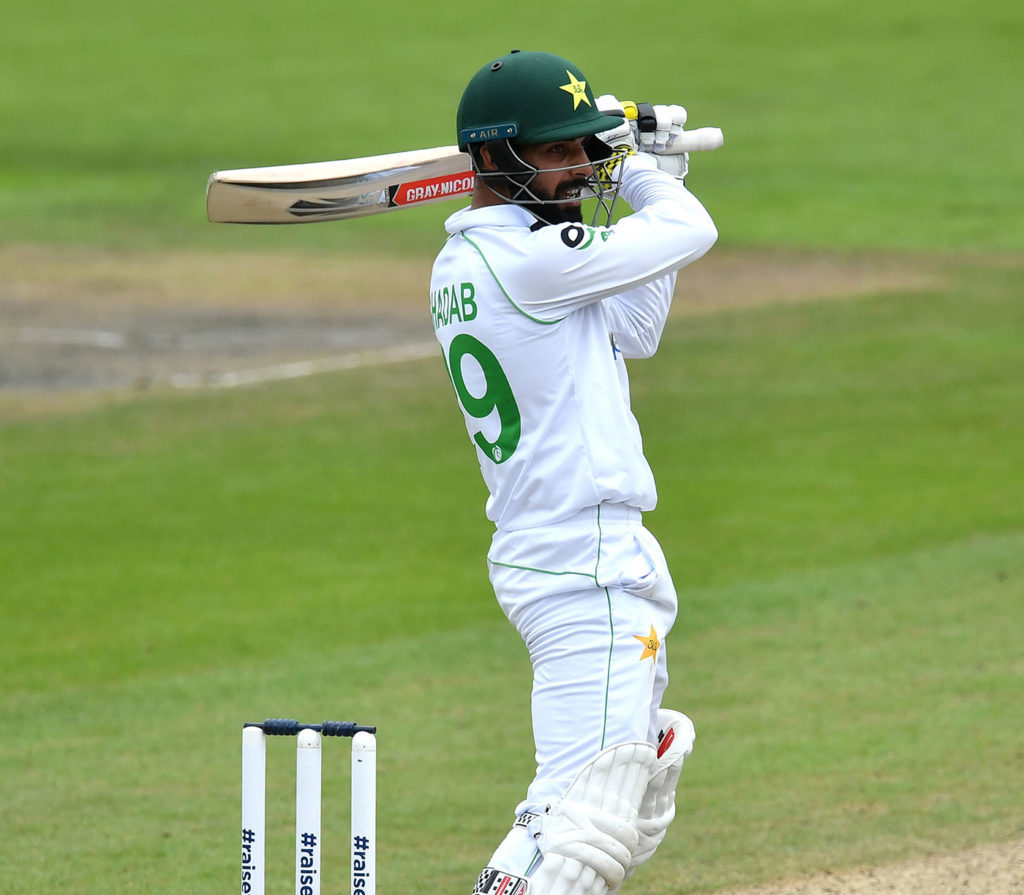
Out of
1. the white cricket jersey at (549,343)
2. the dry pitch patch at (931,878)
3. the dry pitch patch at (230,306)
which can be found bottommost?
the dry pitch patch at (931,878)

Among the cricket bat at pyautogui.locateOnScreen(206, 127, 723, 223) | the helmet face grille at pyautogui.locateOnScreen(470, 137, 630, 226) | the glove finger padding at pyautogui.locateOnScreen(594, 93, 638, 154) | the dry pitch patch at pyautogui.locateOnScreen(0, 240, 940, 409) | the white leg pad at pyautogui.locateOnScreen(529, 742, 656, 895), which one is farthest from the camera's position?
the dry pitch patch at pyautogui.locateOnScreen(0, 240, 940, 409)

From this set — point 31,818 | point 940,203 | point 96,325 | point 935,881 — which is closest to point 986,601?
point 935,881

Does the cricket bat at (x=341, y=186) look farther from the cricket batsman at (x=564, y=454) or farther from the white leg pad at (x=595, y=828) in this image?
the white leg pad at (x=595, y=828)

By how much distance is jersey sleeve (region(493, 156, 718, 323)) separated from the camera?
358 centimetres

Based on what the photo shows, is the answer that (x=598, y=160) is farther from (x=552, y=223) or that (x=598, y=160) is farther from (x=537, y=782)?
(x=537, y=782)

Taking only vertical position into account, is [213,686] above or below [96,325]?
below

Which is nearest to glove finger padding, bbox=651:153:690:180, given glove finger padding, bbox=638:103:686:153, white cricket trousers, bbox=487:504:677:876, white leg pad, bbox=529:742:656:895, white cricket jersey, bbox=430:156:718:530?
glove finger padding, bbox=638:103:686:153

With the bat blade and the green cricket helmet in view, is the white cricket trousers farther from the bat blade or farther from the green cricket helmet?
the bat blade

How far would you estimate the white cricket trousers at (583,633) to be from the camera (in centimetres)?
352

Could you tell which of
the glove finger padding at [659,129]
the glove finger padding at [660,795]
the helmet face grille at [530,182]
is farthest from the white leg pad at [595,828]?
the glove finger padding at [659,129]

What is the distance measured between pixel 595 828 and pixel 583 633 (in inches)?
16.0

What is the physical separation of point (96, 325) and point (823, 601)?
9.81m

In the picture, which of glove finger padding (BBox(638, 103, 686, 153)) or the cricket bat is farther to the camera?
the cricket bat

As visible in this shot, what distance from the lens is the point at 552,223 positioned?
148 inches
